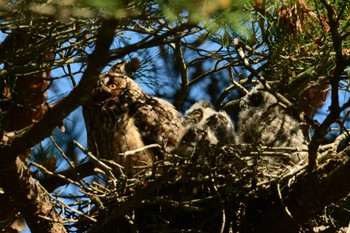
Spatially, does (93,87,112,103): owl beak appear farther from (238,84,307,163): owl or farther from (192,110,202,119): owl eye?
(238,84,307,163): owl

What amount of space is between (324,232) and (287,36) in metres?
0.93

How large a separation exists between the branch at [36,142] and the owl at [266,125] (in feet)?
3.65

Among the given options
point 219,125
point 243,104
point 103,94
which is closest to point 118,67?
point 103,94

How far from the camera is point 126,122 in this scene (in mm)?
4133

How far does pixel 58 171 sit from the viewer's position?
436 centimetres

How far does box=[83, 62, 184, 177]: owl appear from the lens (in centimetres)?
403

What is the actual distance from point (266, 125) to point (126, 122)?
785 millimetres

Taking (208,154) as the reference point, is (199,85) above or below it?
above

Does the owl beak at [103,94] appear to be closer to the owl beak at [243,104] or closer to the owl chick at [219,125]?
the owl chick at [219,125]

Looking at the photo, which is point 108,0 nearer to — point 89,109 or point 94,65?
point 94,65

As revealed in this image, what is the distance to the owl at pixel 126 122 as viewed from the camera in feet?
13.2

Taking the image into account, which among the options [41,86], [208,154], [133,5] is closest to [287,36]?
[208,154]

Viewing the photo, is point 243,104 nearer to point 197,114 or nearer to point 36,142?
point 197,114

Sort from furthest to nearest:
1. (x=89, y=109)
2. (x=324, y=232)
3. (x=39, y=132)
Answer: (x=89, y=109) < (x=324, y=232) < (x=39, y=132)
